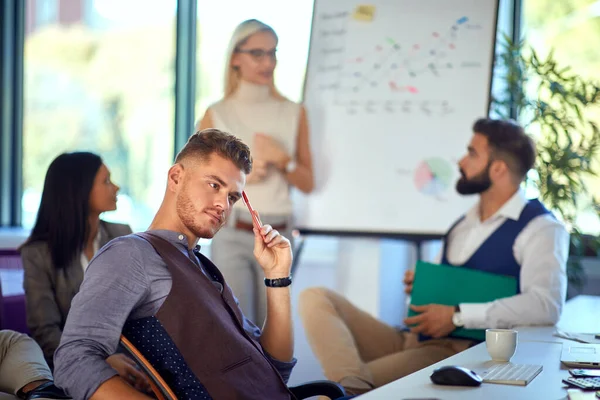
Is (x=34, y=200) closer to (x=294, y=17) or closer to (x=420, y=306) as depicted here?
(x=294, y=17)

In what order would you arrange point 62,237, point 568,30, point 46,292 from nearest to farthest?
point 46,292, point 62,237, point 568,30

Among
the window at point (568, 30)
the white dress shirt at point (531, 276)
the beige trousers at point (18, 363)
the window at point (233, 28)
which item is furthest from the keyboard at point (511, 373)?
Result: the window at point (233, 28)

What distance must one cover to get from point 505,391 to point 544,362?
405 millimetres

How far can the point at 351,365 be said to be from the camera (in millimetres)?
2918

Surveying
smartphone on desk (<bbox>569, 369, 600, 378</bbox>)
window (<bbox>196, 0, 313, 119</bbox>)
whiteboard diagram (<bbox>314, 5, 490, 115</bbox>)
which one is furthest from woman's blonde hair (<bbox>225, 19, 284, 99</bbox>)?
smartphone on desk (<bbox>569, 369, 600, 378</bbox>)

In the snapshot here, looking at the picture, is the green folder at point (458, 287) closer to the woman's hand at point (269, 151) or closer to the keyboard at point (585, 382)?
the woman's hand at point (269, 151)

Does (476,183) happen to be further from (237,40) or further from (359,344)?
(237,40)

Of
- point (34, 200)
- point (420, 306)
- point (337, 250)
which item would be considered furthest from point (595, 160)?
point (34, 200)

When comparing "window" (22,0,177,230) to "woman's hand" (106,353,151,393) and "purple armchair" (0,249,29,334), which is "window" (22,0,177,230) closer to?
"purple armchair" (0,249,29,334)

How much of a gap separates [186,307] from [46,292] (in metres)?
1.02

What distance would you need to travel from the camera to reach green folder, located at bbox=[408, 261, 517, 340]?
9.88 feet

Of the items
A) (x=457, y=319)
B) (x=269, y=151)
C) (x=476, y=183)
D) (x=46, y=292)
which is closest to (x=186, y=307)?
(x=46, y=292)

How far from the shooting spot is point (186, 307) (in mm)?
1901

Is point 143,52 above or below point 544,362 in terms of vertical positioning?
above
